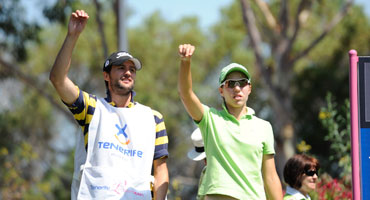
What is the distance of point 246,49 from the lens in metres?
28.3

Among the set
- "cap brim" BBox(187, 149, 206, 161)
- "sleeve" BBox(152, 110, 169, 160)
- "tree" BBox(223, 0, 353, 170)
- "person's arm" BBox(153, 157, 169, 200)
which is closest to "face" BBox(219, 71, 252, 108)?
"sleeve" BBox(152, 110, 169, 160)

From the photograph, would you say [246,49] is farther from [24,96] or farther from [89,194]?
[89,194]

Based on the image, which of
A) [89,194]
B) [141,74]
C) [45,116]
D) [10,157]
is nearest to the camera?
[89,194]

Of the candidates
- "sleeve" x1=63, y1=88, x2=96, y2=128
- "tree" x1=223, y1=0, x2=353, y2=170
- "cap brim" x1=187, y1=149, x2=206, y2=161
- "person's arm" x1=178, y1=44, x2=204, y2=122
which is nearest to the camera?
"person's arm" x1=178, y1=44, x2=204, y2=122

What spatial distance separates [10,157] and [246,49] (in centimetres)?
1249

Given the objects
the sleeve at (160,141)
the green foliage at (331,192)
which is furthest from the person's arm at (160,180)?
the green foliage at (331,192)

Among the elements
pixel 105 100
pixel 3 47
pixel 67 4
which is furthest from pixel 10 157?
pixel 105 100

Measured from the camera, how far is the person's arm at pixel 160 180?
14.8ft

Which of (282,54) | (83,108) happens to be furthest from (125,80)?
(282,54)

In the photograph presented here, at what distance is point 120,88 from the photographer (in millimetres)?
4535

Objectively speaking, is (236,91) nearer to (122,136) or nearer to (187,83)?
(187,83)

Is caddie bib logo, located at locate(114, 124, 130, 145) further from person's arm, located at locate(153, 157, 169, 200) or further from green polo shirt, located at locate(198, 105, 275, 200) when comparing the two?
green polo shirt, located at locate(198, 105, 275, 200)

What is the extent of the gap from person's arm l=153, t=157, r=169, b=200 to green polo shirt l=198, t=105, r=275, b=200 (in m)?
0.28

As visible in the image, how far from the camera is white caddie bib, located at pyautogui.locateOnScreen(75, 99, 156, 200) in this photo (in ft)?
14.1
